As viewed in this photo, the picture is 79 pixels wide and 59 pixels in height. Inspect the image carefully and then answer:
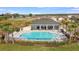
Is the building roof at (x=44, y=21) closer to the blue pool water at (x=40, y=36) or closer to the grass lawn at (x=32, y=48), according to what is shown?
the blue pool water at (x=40, y=36)

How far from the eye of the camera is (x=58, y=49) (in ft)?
11.6

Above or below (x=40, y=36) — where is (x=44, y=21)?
above

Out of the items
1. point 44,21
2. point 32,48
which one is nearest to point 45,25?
point 44,21

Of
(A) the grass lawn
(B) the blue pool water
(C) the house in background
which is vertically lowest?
(A) the grass lawn

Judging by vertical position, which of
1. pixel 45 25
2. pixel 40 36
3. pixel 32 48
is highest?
pixel 45 25

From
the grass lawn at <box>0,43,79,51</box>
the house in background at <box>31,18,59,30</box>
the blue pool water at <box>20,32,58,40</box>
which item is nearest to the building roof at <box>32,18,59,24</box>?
the house in background at <box>31,18,59,30</box>

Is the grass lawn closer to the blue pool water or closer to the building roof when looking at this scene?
the blue pool water

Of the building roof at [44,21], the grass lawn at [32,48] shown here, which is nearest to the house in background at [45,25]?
the building roof at [44,21]

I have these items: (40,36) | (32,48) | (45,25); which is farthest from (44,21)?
(32,48)

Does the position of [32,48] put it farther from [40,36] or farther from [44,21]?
[44,21]
